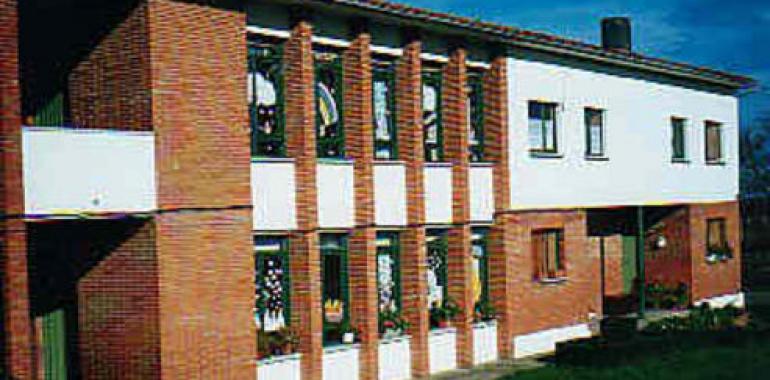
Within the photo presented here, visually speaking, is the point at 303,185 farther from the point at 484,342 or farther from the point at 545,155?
the point at 545,155

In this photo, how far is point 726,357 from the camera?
22797 millimetres

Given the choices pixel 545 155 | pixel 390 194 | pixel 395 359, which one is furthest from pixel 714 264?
pixel 390 194

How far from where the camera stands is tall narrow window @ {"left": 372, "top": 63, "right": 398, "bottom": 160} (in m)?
21.5

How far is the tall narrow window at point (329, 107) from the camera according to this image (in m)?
20.0

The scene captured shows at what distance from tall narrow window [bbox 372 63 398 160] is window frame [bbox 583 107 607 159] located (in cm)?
745

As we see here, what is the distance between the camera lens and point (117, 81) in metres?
16.9

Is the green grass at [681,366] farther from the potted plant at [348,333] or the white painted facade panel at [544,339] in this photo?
the potted plant at [348,333]

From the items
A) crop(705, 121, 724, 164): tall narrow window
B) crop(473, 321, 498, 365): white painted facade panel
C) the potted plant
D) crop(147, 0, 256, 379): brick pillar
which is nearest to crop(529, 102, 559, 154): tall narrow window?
crop(473, 321, 498, 365): white painted facade panel

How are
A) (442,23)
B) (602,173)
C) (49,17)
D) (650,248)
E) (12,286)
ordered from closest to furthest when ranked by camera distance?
1. (12,286)
2. (49,17)
3. (442,23)
4. (602,173)
5. (650,248)

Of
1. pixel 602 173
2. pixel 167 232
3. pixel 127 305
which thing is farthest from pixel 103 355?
pixel 602 173

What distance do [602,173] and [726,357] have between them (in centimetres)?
674

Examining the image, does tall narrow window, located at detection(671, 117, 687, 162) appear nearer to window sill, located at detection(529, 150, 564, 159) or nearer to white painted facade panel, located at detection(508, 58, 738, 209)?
white painted facade panel, located at detection(508, 58, 738, 209)

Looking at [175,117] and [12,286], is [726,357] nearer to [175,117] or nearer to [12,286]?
[175,117]

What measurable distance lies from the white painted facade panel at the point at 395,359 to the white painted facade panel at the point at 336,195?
252 cm
